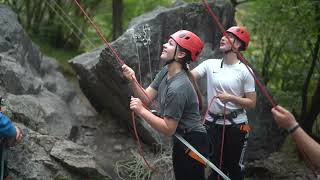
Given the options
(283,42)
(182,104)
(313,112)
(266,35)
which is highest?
(266,35)

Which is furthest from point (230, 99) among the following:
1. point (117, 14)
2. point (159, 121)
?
point (117, 14)

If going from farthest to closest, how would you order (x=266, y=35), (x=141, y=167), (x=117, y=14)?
(x=266, y=35)
(x=117, y=14)
(x=141, y=167)

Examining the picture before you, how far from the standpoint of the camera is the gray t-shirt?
12.1 ft

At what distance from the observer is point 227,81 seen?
4.89 meters

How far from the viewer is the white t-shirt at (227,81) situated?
16.1 feet

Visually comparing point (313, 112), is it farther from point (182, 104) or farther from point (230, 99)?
point (182, 104)

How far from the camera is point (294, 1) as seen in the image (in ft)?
23.7

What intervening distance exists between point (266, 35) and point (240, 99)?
18.5 ft

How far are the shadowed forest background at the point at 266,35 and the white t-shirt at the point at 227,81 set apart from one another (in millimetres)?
2199

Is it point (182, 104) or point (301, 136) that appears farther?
point (182, 104)

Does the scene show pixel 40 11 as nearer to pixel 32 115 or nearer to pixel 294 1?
pixel 32 115

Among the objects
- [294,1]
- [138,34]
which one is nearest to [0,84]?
[138,34]

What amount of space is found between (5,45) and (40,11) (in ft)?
14.6

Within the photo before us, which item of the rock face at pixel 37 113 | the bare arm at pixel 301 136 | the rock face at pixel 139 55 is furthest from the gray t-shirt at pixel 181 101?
the rock face at pixel 139 55
